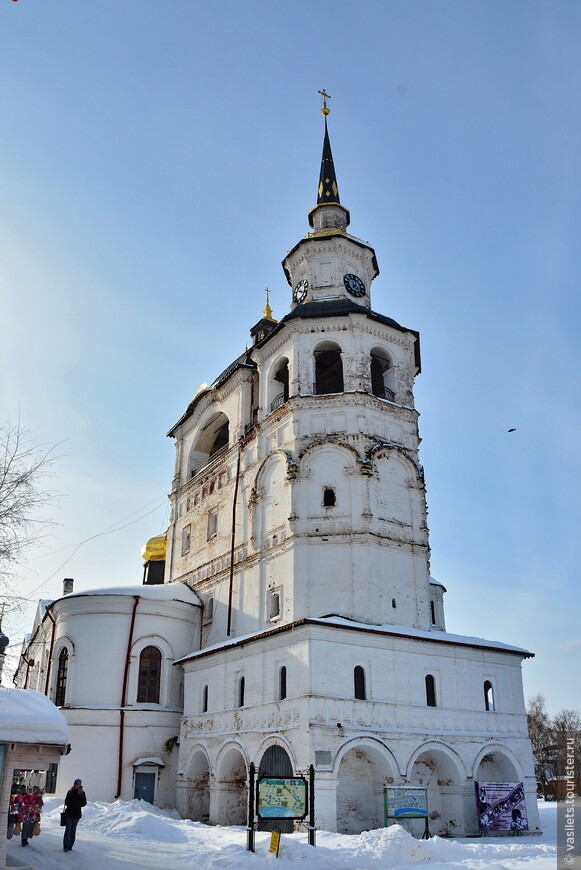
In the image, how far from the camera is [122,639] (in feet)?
90.6

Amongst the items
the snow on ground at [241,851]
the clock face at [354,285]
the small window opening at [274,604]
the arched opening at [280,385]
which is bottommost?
the snow on ground at [241,851]

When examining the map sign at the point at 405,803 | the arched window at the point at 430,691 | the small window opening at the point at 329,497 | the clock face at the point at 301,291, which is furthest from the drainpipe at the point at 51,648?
the clock face at the point at 301,291

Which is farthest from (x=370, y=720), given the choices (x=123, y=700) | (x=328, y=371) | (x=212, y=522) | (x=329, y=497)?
(x=328, y=371)

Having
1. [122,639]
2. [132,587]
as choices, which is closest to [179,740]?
[122,639]

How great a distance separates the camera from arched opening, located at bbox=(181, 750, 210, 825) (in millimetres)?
24344

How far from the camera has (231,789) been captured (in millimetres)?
22781

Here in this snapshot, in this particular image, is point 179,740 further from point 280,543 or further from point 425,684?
point 425,684

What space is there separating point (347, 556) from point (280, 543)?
2561 mm

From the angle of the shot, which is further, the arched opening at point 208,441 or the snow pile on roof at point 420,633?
the arched opening at point 208,441

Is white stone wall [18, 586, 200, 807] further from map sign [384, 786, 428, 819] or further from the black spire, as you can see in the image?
the black spire

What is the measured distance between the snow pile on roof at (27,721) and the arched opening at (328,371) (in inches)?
801

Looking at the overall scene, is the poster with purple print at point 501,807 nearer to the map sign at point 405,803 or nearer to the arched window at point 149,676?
the map sign at point 405,803

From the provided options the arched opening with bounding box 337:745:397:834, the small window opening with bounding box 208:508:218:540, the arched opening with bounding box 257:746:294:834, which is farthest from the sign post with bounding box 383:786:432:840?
the small window opening with bounding box 208:508:218:540

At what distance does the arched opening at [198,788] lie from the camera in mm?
24344
